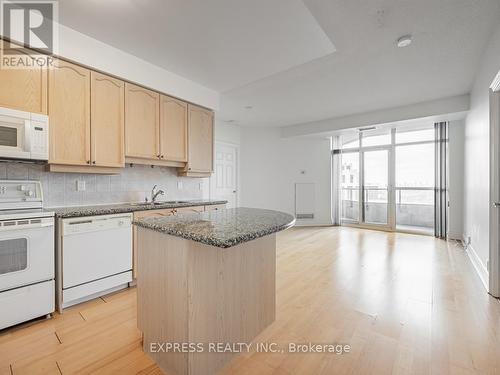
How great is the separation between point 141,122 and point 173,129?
1.55 ft

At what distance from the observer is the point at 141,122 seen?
3.02 metres

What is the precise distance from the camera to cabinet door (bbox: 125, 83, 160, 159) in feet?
9.48

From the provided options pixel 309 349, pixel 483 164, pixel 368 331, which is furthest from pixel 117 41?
pixel 483 164

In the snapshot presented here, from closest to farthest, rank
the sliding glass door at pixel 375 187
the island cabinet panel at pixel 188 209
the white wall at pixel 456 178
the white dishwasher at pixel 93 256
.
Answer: the white dishwasher at pixel 93 256 → the island cabinet panel at pixel 188 209 → the white wall at pixel 456 178 → the sliding glass door at pixel 375 187

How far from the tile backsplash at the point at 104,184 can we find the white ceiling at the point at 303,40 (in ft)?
4.79

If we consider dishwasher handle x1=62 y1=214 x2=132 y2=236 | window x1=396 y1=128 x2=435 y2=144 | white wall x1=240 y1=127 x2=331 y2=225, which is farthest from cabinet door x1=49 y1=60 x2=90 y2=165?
window x1=396 y1=128 x2=435 y2=144

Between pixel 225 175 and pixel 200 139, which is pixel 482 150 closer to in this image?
pixel 200 139

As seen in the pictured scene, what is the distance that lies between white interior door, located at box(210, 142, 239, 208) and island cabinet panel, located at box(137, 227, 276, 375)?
144 inches

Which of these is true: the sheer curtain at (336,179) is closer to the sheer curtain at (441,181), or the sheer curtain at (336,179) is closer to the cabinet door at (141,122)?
the sheer curtain at (441,181)

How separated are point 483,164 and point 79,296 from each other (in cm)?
463

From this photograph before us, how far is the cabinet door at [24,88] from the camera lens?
2.03m

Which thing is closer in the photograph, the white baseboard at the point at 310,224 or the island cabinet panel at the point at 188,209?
the island cabinet panel at the point at 188,209

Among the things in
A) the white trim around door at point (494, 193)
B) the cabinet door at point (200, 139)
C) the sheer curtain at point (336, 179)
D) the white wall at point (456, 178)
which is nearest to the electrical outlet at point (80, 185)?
the cabinet door at point (200, 139)

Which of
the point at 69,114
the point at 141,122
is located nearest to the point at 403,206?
the point at 141,122
